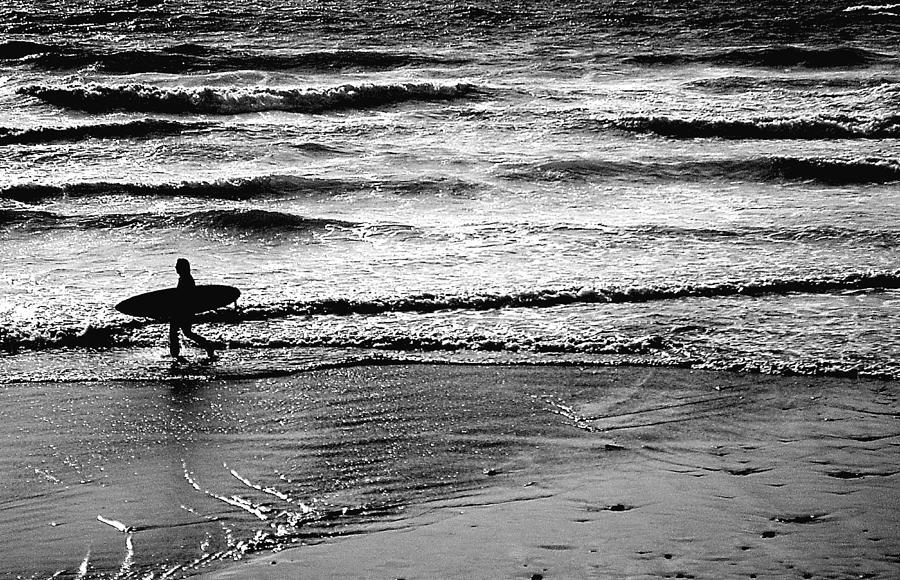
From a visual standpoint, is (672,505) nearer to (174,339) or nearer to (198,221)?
(174,339)

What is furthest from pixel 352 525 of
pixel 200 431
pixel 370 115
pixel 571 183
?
pixel 370 115

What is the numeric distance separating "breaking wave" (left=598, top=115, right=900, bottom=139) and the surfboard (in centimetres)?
1230

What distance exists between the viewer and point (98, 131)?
2031 centimetres

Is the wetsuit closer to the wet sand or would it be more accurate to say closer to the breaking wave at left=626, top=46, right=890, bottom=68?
the wet sand

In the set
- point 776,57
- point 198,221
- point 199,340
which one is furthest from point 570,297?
point 776,57

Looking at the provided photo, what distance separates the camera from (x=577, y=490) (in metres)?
6.64

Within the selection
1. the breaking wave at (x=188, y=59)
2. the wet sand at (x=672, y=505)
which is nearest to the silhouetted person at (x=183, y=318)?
the wet sand at (x=672, y=505)

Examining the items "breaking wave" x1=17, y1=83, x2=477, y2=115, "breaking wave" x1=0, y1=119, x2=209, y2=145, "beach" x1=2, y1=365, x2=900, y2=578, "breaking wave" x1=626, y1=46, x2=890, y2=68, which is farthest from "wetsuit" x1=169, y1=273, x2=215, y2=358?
"breaking wave" x1=626, y1=46, x2=890, y2=68

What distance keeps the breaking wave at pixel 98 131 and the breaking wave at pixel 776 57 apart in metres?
11.7

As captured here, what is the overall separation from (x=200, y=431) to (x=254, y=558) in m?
2.14

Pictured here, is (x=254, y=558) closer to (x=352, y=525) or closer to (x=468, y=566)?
(x=352, y=525)

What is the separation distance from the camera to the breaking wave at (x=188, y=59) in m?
26.2

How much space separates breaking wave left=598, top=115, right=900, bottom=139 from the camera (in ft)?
65.8

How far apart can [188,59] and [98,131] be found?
7.27 meters
